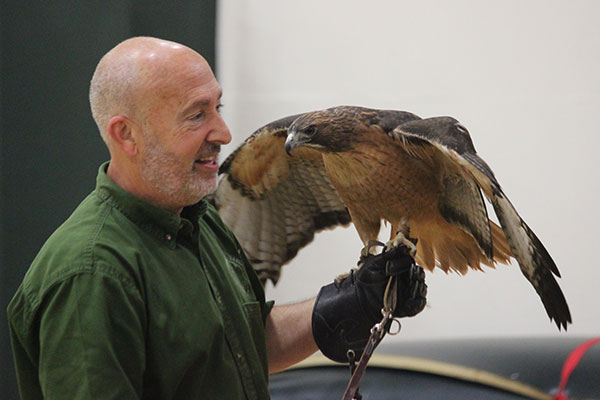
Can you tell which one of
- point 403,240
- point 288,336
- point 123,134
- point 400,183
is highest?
point 123,134

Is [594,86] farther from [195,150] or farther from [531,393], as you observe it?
[195,150]

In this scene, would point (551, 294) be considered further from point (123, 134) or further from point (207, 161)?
point (123, 134)

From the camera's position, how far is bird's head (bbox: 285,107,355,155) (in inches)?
61.7

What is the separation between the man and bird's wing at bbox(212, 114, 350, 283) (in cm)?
43

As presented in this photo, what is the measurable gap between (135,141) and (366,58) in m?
1.75

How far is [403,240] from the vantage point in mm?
1567

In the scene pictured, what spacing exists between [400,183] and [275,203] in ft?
1.61

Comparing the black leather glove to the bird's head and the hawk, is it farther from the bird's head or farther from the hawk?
the bird's head

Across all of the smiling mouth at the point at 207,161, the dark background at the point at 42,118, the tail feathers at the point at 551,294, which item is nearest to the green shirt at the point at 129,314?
the smiling mouth at the point at 207,161

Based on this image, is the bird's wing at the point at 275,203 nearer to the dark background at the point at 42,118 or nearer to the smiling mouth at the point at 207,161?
the smiling mouth at the point at 207,161

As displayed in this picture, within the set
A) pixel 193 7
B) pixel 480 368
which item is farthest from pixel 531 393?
pixel 193 7

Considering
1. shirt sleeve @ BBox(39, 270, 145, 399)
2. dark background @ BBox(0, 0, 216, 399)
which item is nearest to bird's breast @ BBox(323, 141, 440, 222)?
shirt sleeve @ BBox(39, 270, 145, 399)

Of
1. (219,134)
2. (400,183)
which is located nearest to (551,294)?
(400,183)

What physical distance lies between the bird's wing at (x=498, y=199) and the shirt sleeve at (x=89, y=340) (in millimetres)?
620
